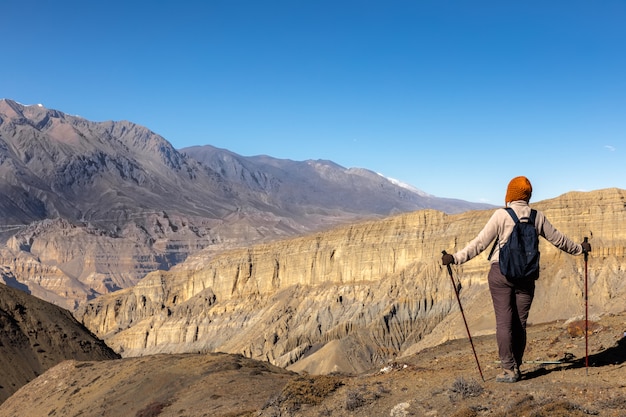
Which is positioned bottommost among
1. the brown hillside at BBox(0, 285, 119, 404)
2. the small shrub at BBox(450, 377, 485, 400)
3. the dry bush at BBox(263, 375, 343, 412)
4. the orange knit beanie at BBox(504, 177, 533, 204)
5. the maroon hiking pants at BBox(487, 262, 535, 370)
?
the brown hillside at BBox(0, 285, 119, 404)

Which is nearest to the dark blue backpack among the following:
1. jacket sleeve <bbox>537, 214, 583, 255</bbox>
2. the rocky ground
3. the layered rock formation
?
jacket sleeve <bbox>537, 214, 583, 255</bbox>

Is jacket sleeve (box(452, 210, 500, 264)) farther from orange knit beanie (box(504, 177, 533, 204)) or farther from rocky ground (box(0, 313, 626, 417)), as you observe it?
rocky ground (box(0, 313, 626, 417))

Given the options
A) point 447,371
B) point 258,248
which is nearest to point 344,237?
point 258,248

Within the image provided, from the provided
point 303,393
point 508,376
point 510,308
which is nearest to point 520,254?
point 510,308

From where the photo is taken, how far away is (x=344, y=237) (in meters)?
104

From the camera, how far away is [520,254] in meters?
12.0

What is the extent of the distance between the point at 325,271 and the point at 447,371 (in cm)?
8867

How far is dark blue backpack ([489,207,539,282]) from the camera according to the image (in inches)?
472

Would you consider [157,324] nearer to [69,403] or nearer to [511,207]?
[69,403]

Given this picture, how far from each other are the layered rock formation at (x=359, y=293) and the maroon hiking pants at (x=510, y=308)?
3498 centimetres

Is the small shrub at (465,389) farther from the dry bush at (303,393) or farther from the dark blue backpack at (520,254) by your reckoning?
the dry bush at (303,393)

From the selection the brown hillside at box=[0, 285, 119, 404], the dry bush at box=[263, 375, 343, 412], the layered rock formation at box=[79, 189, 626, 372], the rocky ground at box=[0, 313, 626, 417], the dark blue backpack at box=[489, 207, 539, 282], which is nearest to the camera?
the rocky ground at box=[0, 313, 626, 417]

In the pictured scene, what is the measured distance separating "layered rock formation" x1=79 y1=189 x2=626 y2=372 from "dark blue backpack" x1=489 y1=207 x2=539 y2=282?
35.4 m

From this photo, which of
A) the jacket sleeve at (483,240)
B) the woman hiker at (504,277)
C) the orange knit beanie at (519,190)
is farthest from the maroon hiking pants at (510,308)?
the orange knit beanie at (519,190)
